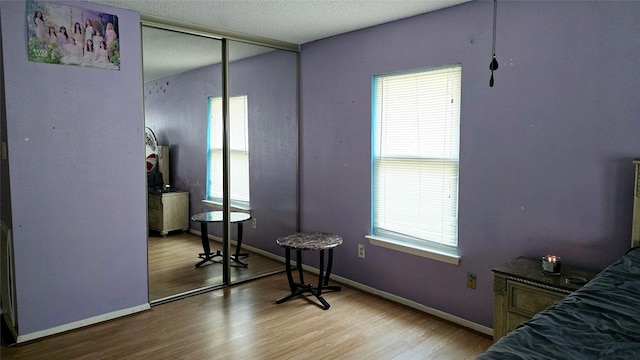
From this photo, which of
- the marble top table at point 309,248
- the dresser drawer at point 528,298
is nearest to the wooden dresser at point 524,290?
the dresser drawer at point 528,298

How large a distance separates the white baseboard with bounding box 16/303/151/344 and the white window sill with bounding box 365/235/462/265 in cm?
200

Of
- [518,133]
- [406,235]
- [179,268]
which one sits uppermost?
[518,133]

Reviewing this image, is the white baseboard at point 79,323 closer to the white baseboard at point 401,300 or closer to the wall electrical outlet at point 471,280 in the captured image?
the white baseboard at point 401,300

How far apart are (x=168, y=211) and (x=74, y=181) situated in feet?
2.74

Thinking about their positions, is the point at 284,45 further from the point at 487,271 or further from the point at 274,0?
the point at 487,271

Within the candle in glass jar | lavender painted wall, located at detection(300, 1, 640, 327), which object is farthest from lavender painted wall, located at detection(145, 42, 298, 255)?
the candle in glass jar

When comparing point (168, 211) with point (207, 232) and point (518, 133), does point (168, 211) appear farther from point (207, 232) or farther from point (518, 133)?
point (518, 133)

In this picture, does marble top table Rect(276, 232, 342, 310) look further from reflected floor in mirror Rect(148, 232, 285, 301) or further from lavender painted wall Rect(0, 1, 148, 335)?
lavender painted wall Rect(0, 1, 148, 335)

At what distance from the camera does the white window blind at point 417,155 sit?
3.17m

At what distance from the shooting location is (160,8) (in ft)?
10.3

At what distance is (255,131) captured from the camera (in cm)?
421

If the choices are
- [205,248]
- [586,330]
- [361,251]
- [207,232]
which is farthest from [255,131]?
[586,330]

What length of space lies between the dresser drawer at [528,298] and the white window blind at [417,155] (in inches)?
31.7

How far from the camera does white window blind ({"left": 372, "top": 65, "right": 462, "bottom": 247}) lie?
125 inches
